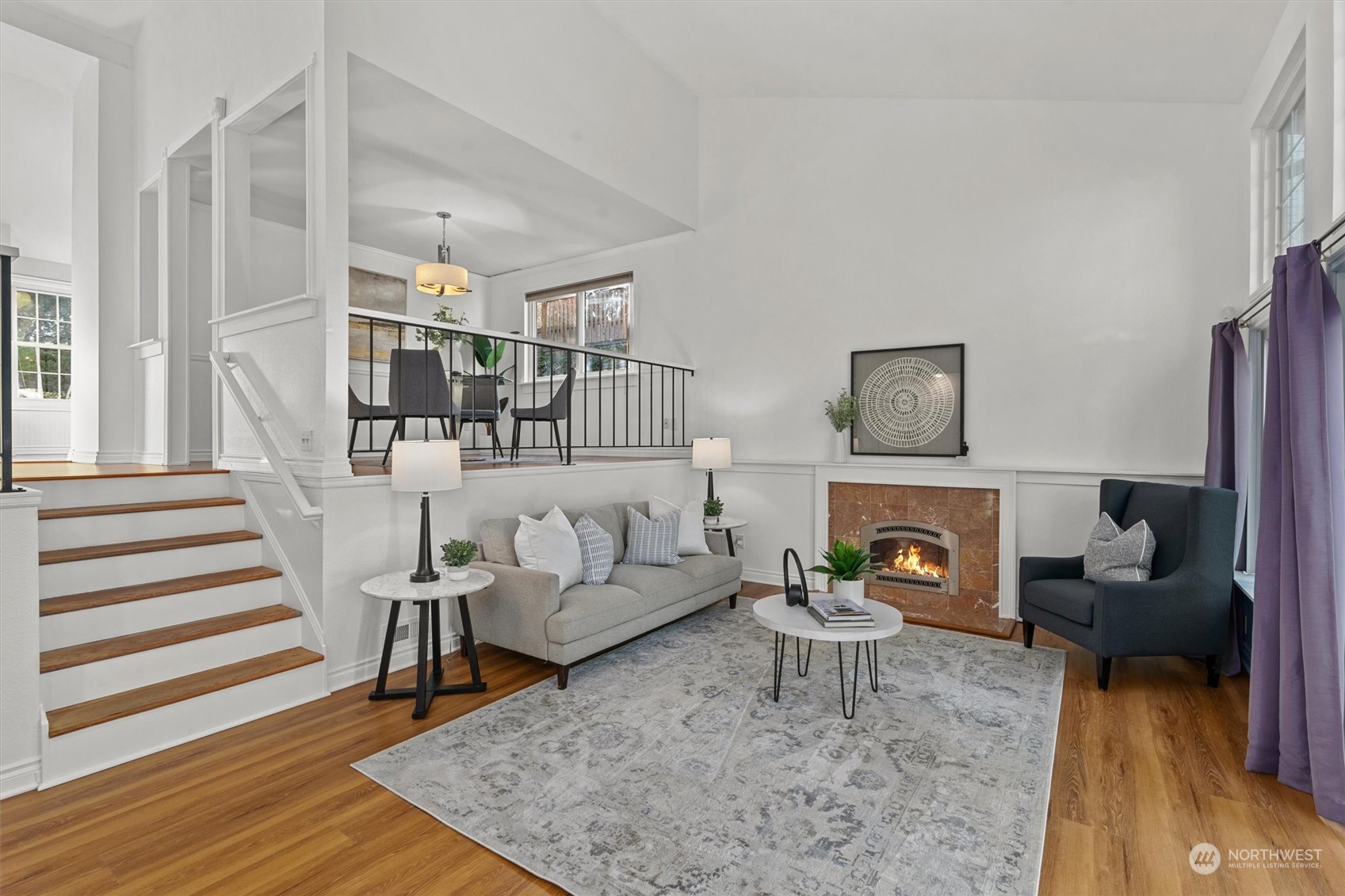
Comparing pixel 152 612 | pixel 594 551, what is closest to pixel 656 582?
pixel 594 551

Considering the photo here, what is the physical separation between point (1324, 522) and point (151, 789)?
451 centimetres

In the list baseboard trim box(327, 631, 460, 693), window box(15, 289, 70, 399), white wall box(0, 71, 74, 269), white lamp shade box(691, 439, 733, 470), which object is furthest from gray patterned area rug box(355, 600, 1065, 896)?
window box(15, 289, 70, 399)

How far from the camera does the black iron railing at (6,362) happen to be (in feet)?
7.83

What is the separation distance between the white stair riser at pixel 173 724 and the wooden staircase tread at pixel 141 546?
2.86ft

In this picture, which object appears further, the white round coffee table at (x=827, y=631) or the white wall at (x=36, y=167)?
the white wall at (x=36, y=167)

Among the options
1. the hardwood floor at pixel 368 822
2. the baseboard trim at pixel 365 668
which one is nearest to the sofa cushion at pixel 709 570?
the baseboard trim at pixel 365 668

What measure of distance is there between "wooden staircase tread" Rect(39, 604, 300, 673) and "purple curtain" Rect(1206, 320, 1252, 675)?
5450 mm

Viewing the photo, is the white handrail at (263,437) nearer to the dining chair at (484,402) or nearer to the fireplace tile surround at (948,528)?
the dining chair at (484,402)

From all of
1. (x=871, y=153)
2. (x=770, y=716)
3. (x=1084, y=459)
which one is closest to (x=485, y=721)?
(x=770, y=716)

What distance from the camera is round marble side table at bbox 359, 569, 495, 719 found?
308 cm

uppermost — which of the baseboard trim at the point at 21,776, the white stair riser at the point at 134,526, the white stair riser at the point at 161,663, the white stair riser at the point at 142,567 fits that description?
the white stair riser at the point at 134,526

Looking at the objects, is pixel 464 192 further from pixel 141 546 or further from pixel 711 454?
pixel 141 546

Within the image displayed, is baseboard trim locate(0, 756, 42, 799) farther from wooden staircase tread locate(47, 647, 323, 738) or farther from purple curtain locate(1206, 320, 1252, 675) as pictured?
purple curtain locate(1206, 320, 1252, 675)

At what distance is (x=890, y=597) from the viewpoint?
17.5ft
